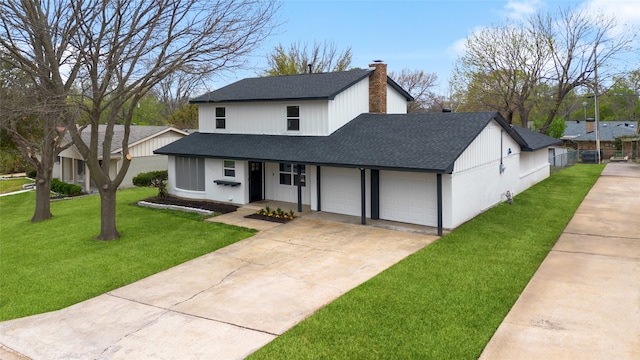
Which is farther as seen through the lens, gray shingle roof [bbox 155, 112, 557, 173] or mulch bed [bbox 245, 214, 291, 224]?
mulch bed [bbox 245, 214, 291, 224]

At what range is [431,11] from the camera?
23547 mm

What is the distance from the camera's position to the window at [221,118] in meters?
22.0

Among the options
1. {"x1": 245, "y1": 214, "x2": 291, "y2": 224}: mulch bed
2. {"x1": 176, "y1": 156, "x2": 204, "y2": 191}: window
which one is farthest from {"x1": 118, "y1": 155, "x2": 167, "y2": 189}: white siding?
{"x1": 245, "y1": 214, "x2": 291, "y2": 224}: mulch bed

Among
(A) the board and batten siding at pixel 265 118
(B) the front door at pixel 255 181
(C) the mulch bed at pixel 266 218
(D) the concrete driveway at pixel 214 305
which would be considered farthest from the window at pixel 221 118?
(D) the concrete driveway at pixel 214 305

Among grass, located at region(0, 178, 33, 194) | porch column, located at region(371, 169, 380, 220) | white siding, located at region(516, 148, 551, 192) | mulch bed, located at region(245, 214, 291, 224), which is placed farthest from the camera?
grass, located at region(0, 178, 33, 194)

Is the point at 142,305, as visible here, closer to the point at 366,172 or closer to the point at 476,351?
the point at 476,351

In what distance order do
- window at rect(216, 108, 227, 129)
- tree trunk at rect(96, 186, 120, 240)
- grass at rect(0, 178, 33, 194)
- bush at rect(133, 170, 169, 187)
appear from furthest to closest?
grass at rect(0, 178, 33, 194)
bush at rect(133, 170, 169, 187)
window at rect(216, 108, 227, 129)
tree trunk at rect(96, 186, 120, 240)

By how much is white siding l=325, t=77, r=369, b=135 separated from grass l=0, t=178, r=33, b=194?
87.0 ft

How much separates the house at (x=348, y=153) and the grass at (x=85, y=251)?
10.5 ft

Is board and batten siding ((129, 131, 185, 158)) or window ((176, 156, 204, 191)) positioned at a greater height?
board and batten siding ((129, 131, 185, 158))

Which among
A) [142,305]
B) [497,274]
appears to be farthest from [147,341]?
[497,274]

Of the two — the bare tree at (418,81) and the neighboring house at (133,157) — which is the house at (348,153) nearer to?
the neighboring house at (133,157)

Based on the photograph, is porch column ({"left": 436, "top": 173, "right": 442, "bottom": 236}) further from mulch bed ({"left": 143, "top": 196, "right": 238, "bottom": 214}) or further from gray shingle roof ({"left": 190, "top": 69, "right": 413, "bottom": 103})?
mulch bed ({"left": 143, "top": 196, "right": 238, "bottom": 214})

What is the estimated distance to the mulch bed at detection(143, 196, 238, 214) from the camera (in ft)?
61.6
